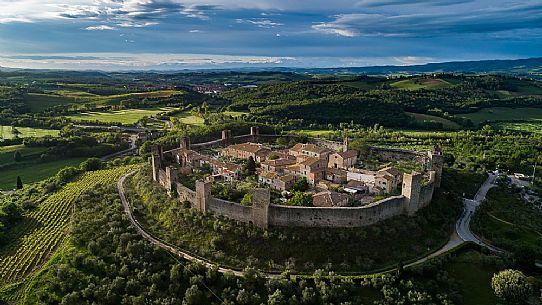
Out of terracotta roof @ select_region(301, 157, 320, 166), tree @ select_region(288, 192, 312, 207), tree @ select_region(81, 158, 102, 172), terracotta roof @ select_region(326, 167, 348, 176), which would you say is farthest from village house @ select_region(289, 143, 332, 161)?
tree @ select_region(81, 158, 102, 172)

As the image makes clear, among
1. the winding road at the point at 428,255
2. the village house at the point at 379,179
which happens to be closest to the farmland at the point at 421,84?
the winding road at the point at 428,255

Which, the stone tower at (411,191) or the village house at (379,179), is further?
the village house at (379,179)

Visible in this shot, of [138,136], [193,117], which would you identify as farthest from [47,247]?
[193,117]

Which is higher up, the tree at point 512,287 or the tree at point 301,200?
the tree at point 301,200

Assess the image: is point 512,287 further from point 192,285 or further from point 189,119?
point 189,119

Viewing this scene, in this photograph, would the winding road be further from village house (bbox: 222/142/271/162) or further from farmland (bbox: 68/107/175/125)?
farmland (bbox: 68/107/175/125)

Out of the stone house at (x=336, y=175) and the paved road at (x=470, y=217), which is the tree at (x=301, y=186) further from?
the paved road at (x=470, y=217)

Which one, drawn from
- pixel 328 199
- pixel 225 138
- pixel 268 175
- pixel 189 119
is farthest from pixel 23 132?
pixel 328 199
